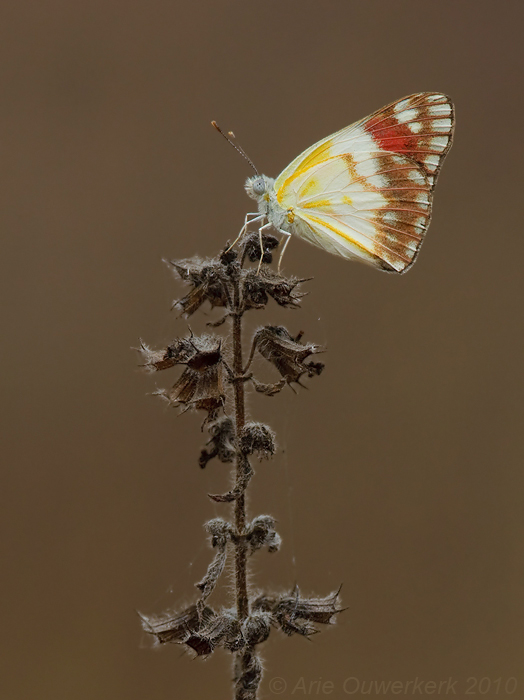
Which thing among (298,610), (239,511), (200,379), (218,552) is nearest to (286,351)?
(200,379)

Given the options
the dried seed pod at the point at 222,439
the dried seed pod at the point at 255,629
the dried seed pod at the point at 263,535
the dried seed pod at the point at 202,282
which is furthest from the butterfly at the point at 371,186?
the dried seed pod at the point at 255,629

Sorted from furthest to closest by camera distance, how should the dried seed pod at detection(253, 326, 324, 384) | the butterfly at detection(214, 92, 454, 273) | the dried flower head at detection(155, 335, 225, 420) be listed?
the butterfly at detection(214, 92, 454, 273), the dried seed pod at detection(253, 326, 324, 384), the dried flower head at detection(155, 335, 225, 420)

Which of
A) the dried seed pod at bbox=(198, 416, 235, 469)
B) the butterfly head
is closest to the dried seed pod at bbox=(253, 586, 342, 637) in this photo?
the dried seed pod at bbox=(198, 416, 235, 469)

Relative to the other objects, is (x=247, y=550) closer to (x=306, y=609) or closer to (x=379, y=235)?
(x=306, y=609)

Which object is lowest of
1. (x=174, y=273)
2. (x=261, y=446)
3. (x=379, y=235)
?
(x=261, y=446)

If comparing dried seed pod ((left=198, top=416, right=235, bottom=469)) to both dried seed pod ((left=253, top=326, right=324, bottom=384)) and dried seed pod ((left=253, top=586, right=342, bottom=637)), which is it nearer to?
dried seed pod ((left=253, top=326, right=324, bottom=384))

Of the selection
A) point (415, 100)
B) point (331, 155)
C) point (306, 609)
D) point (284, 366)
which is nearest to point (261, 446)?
point (284, 366)

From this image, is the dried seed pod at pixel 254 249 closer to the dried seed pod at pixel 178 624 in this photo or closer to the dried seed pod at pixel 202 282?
the dried seed pod at pixel 202 282
